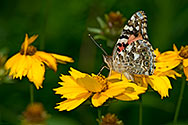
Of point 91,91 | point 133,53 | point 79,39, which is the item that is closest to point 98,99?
point 91,91

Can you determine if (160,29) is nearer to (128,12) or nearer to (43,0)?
(128,12)

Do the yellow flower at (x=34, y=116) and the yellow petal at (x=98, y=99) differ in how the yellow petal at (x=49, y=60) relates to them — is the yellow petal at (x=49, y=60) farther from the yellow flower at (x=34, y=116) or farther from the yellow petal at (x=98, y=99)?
the yellow flower at (x=34, y=116)

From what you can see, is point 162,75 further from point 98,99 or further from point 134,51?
point 98,99

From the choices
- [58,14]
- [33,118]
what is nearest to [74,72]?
[33,118]

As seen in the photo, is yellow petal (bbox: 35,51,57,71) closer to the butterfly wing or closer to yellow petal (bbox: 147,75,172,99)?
the butterfly wing

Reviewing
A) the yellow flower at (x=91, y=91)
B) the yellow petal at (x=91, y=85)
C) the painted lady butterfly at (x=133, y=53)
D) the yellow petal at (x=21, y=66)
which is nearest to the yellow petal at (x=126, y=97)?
the yellow flower at (x=91, y=91)

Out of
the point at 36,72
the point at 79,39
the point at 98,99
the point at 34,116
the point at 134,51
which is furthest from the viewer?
the point at 79,39

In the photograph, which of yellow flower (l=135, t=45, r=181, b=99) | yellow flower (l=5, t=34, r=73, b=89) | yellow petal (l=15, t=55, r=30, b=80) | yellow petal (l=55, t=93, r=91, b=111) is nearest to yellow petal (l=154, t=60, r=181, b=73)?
yellow flower (l=135, t=45, r=181, b=99)
